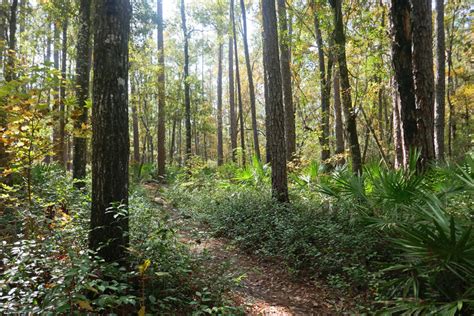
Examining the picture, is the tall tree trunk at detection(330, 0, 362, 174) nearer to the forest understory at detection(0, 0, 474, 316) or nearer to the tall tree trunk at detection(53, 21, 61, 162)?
the forest understory at detection(0, 0, 474, 316)

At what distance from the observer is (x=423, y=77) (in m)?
6.38

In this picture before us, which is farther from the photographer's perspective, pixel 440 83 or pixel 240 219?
pixel 440 83

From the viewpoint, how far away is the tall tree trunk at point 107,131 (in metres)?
3.95

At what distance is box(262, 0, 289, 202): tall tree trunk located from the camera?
8.28 meters

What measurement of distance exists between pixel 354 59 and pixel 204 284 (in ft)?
38.3

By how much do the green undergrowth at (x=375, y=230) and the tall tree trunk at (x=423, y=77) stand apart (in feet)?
2.39

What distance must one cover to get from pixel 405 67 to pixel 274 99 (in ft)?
10.3

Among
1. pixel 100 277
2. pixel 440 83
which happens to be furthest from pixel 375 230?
pixel 440 83

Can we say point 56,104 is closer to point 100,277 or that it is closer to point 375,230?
point 100,277

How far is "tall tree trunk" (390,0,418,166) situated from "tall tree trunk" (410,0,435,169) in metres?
0.14

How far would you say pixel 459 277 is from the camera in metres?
3.02

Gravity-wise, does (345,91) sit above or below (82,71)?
below

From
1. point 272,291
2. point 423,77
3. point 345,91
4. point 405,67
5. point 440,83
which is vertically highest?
point 440,83

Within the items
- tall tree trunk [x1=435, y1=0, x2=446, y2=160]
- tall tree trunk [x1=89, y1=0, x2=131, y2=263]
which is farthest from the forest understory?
tall tree trunk [x1=435, y1=0, x2=446, y2=160]
